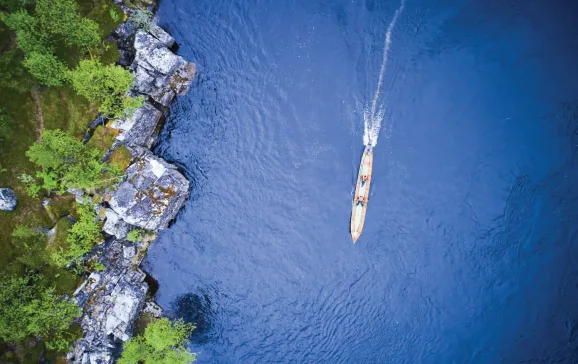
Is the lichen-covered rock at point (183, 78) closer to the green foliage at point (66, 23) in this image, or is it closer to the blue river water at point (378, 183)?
the blue river water at point (378, 183)

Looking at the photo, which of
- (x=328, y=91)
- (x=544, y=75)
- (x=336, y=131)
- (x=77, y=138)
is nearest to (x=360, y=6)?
(x=328, y=91)

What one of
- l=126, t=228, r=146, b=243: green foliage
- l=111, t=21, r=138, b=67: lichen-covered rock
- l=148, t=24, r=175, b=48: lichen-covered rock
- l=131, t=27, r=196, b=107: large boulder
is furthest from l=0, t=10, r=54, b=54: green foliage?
l=126, t=228, r=146, b=243: green foliage

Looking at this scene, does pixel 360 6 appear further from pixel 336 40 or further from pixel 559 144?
pixel 559 144

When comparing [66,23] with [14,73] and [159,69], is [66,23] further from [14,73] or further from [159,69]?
[159,69]

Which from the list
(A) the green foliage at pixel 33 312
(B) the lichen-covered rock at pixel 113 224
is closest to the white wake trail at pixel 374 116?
(B) the lichen-covered rock at pixel 113 224

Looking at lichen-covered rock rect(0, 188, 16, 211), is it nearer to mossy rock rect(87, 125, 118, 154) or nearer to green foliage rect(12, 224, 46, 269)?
green foliage rect(12, 224, 46, 269)

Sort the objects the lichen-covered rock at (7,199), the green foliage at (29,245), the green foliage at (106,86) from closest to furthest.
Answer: the lichen-covered rock at (7,199), the green foliage at (29,245), the green foliage at (106,86)

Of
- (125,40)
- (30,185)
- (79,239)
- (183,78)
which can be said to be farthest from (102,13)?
(79,239)
